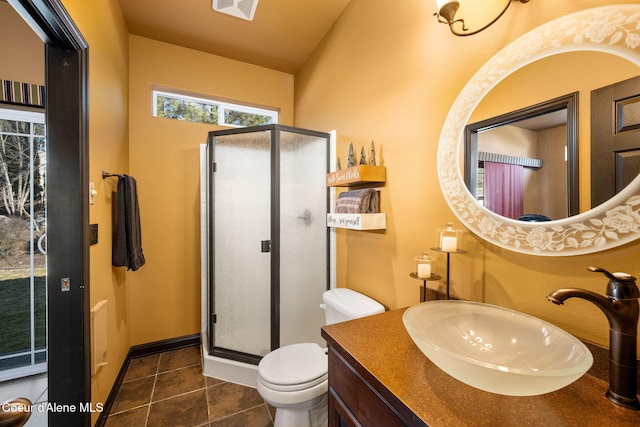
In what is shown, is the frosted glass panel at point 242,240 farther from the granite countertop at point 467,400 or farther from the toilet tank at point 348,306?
the granite countertop at point 467,400

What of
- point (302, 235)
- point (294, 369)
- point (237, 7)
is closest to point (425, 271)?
point (294, 369)

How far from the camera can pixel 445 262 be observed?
47.4 inches

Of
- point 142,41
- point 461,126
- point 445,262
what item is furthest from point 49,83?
point 445,262

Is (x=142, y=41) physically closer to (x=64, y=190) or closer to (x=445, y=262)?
(x=64, y=190)

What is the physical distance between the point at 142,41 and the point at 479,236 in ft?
10.3

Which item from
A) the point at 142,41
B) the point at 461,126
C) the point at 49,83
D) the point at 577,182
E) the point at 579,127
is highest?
the point at 142,41

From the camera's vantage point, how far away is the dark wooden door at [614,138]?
0.68 m

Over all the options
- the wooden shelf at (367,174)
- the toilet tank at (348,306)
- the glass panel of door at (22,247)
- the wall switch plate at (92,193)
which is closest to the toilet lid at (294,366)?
the toilet tank at (348,306)

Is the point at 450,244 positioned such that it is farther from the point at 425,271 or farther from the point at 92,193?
the point at 92,193

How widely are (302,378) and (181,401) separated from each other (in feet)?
3.64

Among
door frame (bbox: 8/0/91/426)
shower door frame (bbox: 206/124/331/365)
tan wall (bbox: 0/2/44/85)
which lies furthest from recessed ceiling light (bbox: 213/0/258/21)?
tan wall (bbox: 0/2/44/85)

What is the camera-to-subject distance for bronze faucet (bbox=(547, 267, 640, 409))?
0.59 meters

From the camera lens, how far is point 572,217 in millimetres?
781

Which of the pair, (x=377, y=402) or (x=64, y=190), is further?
(x=64, y=190)
